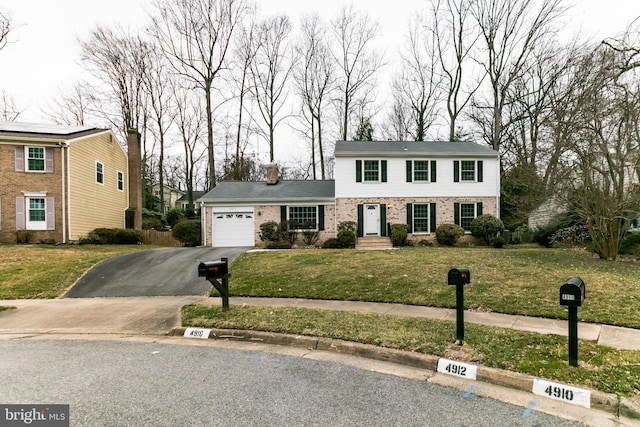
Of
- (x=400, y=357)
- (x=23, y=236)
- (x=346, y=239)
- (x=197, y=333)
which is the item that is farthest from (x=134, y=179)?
(x=400, y=357)

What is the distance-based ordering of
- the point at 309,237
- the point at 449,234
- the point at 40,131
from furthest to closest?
the point at 40,131 → the point at 309,237 → the point at 449,234

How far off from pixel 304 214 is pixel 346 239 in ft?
9.91

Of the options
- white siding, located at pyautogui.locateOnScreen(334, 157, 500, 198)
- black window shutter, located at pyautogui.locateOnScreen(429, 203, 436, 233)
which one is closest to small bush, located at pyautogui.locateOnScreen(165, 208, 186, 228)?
white siding, located at pyautogui.locateOnScreen(334, 157, 500, 198)

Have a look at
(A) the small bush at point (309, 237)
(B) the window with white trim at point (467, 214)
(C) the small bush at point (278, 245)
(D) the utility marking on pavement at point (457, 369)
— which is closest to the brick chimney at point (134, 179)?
(C) the small bush at point (278, 245)

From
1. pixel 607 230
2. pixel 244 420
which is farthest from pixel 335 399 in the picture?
pixel 607 230

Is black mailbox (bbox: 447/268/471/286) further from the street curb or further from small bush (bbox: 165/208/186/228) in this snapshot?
small bush (bbox: 165/208/186/228)

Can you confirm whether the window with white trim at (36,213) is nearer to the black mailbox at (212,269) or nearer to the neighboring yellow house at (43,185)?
the neighboring yellow house at (43,185)

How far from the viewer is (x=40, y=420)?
307 cm

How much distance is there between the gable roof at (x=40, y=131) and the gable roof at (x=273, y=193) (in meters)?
7.68

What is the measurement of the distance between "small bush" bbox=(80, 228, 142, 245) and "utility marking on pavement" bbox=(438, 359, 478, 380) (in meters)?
20.0

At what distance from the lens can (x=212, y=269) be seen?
6.11 m

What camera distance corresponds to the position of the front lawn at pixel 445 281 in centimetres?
668

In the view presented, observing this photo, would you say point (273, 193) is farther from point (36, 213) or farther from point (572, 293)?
point (572, 293)

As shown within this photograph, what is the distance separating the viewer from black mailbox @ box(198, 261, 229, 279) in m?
6.01
